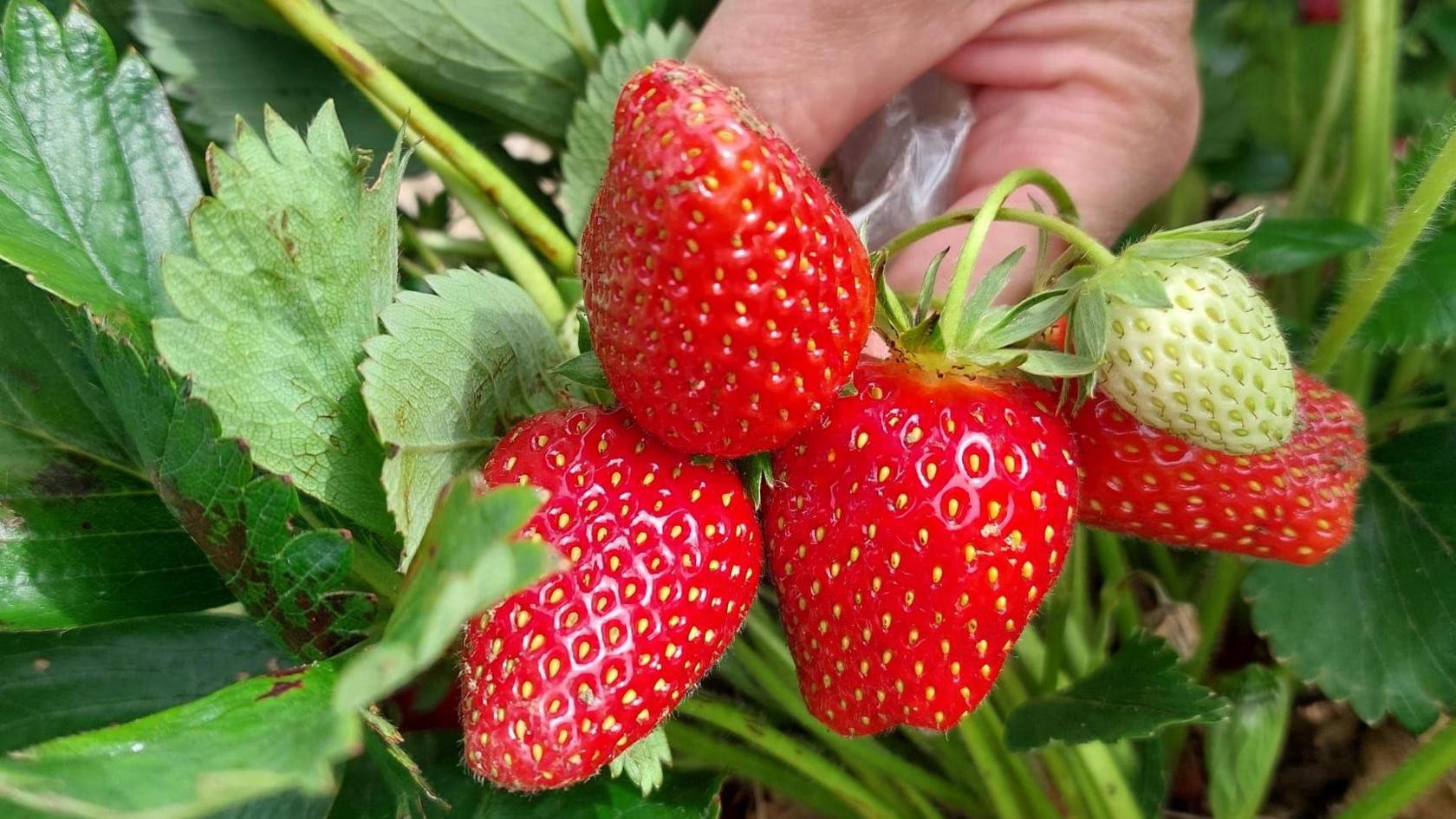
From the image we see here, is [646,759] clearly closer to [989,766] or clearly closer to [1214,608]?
[989,766]

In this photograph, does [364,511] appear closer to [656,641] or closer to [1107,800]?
[656,641]

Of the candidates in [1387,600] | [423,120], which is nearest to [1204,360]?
[1387,600]

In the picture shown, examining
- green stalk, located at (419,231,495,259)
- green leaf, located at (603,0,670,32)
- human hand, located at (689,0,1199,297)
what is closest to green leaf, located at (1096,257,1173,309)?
human hand, located at (689,0,1199,297)

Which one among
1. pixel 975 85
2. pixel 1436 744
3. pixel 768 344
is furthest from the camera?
pixel 975 85

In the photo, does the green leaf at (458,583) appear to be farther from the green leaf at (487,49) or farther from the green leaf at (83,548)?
the green leaf at (487,49)

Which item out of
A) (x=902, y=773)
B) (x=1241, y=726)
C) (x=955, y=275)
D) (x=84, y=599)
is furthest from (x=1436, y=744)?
(x=84, y=599)

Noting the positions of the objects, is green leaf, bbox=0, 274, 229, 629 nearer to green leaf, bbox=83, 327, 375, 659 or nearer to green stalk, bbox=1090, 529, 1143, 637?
green leaf, bbox=83, 327, 375, 659

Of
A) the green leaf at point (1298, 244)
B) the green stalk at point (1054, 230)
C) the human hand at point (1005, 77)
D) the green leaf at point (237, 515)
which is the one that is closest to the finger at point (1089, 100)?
the human hand at point (1005, 77)

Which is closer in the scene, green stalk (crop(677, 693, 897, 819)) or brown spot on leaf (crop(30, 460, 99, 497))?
brown spot on leaf (crop(30, 460, 99, 497))
